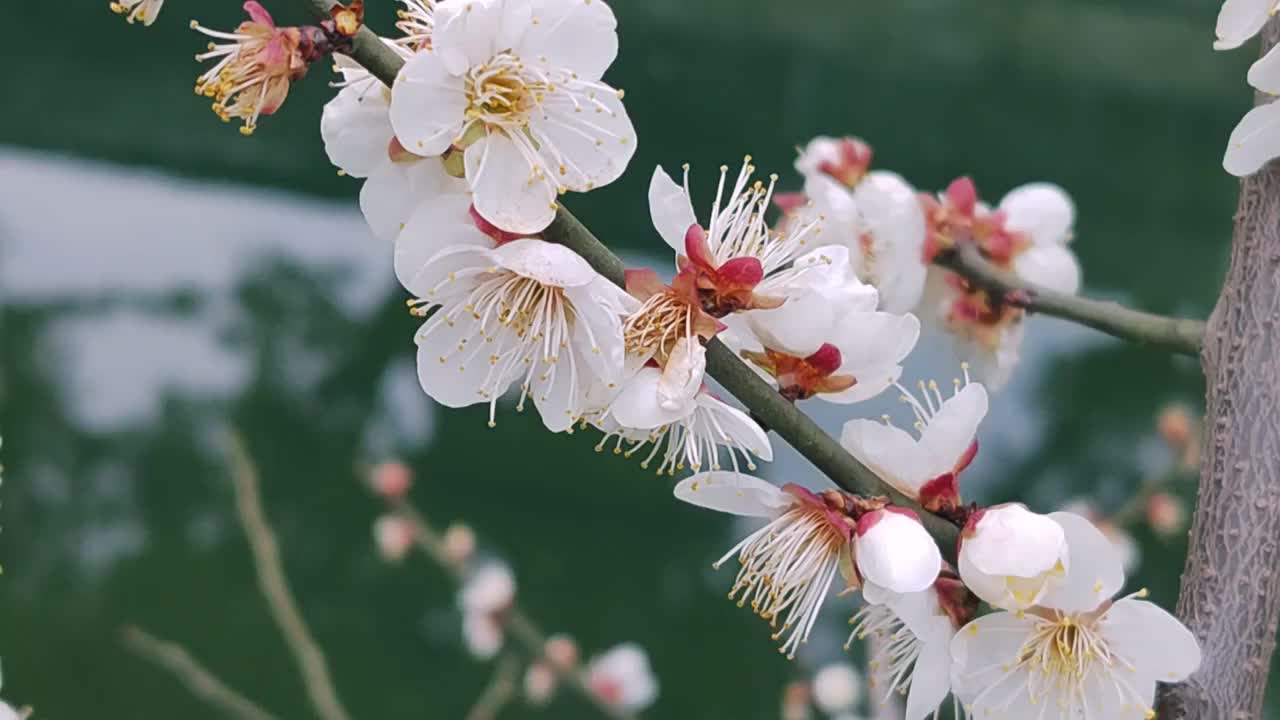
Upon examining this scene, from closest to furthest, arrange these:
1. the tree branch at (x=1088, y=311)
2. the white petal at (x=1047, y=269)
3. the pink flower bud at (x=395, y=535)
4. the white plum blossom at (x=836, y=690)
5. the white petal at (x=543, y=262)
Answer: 1. the white petal at (x=543, y=262)
2. the tree branch at (x=1088, y=311)
3. the white petal at (x=1047, y=269)
4. the white plum blossom at (x=836, y=690)
5. the pink flower bud at (x=395, y=535)

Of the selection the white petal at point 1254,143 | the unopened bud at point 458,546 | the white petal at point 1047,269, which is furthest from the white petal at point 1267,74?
the unopened bud at point 458,546

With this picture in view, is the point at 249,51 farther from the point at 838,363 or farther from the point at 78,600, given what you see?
the point at 78,600

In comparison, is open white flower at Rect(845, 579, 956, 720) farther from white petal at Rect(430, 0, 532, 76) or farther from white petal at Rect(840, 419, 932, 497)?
white petal at Rect(430, 0, 532, 76)

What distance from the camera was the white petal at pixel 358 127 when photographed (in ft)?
0.99

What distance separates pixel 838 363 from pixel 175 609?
109cm

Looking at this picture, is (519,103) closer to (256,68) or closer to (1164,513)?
(256,68)

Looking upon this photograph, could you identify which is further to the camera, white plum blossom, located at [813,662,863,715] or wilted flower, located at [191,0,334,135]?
white plum blossom, located at [813,662,863,715]

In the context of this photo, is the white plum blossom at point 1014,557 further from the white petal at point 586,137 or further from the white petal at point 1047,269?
the white petal at point 1047,269

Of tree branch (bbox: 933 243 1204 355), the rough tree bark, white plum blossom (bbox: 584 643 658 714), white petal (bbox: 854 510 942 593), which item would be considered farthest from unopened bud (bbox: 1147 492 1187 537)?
white petal (bbox: 854 510 942 593)

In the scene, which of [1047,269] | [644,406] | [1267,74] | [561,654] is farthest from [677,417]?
[561,654]

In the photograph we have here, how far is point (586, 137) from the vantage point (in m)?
0.29

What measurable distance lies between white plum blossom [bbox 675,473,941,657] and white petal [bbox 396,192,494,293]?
89mm

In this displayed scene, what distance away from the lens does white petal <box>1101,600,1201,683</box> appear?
29 cm

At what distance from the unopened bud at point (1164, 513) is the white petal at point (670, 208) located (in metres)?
0.95
